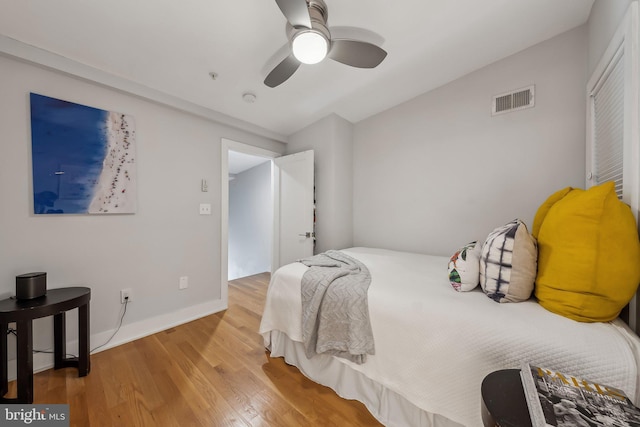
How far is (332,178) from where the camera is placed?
114 inches

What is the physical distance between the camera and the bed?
881mm

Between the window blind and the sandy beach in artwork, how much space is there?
3.43 meters

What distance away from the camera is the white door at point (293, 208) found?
2.95 meters

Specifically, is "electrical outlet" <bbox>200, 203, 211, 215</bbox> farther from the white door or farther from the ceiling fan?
the ceiling fan

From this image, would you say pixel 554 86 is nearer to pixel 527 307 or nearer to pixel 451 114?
pixel 451 114

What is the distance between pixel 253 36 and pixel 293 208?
194 cm

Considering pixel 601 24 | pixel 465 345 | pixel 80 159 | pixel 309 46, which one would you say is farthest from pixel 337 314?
pixel 601 24

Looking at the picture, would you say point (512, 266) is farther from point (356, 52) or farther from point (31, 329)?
point (31, 329)

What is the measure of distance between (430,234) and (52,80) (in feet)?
11.8

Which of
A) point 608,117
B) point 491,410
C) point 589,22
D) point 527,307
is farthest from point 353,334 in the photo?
point 589,22

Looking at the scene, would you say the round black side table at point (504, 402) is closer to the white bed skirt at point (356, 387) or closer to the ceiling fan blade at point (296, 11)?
the white bed skirt at point (356, 387)

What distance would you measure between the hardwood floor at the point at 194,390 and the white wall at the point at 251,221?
8.39ft

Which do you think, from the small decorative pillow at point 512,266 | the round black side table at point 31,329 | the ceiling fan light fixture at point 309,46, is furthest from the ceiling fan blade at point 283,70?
the round black side table at point 31,329

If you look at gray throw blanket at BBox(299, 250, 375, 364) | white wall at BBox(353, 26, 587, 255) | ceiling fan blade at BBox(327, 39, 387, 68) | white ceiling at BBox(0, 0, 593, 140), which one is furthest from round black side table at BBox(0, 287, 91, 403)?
white wall at BBox(353, 26, 587, 255)
